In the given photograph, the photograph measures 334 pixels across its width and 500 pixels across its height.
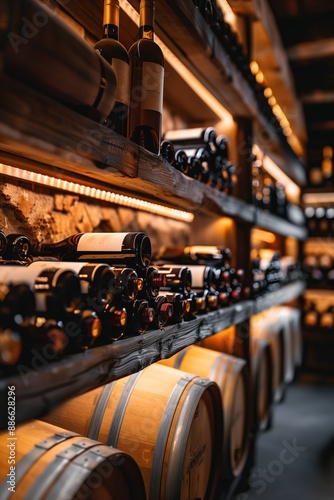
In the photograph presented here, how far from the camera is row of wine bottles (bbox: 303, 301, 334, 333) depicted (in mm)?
5102

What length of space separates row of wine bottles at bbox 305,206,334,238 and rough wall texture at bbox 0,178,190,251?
3.82m

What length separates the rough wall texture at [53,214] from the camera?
146 centimetres

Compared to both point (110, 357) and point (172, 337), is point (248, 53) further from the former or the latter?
point (110, 357)

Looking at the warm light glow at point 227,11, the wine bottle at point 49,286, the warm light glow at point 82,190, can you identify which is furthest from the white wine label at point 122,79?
the warm light glow at point 227,11

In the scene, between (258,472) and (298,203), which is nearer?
(258,472)

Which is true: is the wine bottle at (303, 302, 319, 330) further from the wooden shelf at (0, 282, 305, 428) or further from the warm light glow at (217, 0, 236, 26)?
the wooden shelf at (0, 282, 305, 428)

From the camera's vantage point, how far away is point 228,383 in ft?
6.63

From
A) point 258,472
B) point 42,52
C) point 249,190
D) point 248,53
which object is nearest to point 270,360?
point 258,472

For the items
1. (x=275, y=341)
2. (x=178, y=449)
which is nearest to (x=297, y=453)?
(x=275, y=341)

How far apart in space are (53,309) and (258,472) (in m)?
2.49

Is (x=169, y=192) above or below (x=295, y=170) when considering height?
below

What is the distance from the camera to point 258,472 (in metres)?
2.77

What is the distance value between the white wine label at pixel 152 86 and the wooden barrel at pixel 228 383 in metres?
1.16

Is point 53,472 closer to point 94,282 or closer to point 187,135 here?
point 94,282
